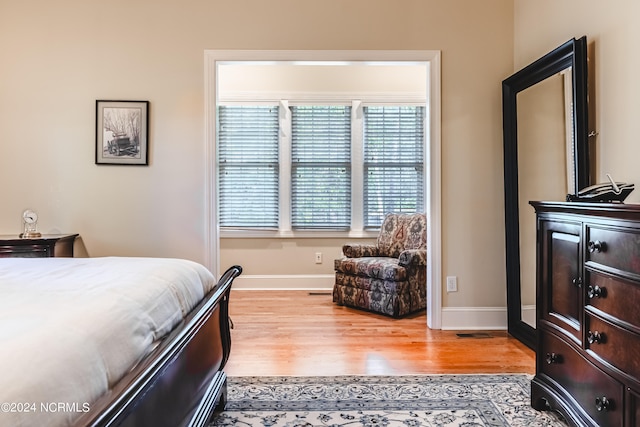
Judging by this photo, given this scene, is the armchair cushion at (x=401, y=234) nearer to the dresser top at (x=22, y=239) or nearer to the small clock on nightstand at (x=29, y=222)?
the dresser top at (x=22, y=239)

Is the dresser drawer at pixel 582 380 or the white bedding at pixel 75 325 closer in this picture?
the white bedding at pixel 75 325

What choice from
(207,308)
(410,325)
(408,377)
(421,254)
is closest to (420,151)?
(421,254)

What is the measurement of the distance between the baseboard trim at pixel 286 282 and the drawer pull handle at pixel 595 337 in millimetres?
3404

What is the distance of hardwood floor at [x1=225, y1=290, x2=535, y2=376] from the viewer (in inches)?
102

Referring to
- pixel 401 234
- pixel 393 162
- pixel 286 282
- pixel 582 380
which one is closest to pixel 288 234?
pixel 286 282

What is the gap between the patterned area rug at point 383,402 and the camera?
1947 millimetres

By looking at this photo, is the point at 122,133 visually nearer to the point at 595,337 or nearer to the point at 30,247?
the point at 30,247

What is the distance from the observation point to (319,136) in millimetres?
4961

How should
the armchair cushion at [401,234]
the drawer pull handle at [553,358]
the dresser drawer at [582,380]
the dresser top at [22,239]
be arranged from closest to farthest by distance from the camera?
the dresser drawer at [582,380] → the drawer pull handle at [553,358] → the dresser top at [22,239] → the armchair cushion at [401,234]

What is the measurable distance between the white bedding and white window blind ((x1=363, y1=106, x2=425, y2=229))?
350 cm

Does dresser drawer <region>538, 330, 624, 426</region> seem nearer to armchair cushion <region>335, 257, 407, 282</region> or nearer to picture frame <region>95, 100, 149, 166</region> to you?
armchair cushion <region>335, 257, 407, 282</region>

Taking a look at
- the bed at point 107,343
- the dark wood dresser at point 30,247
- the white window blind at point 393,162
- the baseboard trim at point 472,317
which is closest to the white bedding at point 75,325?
the bed at point 107,343

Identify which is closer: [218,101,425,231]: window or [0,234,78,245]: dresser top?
[0,234,78,245]: dresser top

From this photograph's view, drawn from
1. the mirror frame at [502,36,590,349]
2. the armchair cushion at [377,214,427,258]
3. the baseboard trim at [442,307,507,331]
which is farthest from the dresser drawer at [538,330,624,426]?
the armchair cushion at [377,214,427,258]
